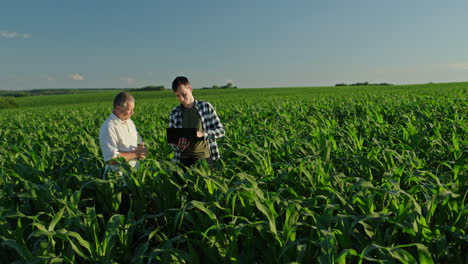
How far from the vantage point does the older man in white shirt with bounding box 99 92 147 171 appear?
4.00 m

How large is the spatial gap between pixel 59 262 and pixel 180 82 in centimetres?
256

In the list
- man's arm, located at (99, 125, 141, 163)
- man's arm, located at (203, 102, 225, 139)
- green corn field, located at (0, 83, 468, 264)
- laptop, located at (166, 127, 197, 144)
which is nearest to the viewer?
green corn field, located at (0, 83, 468, 264)

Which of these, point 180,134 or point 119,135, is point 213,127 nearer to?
point 180,134

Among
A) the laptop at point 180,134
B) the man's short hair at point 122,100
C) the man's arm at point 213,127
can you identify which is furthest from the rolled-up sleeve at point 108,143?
the man's arm at point 213,127

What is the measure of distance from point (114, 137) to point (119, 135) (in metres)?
0.08

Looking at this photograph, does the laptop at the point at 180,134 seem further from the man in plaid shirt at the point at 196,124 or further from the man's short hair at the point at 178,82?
the man's short hair at the point at 178,82

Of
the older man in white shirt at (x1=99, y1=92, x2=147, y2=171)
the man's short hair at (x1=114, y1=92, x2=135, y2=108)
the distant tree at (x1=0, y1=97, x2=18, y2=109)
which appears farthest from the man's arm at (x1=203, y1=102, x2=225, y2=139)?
the distant tree at (x1=0, y1=97, x2=18, y2=109)

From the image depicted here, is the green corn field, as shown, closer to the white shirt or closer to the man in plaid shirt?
the white shirt

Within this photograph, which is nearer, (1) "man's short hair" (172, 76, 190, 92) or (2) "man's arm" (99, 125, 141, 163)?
(2) "man's arm" (99, 125, 141, 163)

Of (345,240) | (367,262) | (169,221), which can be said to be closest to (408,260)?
(345,240)

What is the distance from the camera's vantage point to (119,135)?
411 cm

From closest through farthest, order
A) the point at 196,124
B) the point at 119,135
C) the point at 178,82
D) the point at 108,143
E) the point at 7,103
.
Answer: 1. the point at 108,143
2. the point at 119,135
3. the point at 178,82
4. the point at 196,124
5. the point at 7,103

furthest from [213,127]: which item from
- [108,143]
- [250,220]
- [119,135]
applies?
[250,220]

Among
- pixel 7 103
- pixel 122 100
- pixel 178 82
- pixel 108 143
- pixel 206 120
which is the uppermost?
pixel 7 103
